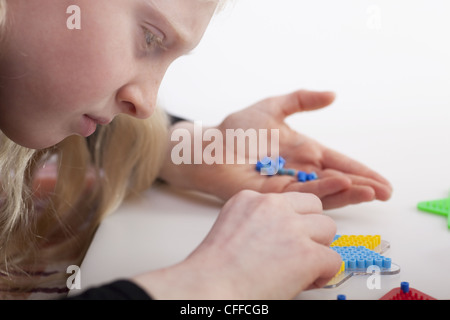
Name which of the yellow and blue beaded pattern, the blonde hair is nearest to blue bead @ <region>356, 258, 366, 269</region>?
the yellow and blue beaded pattern

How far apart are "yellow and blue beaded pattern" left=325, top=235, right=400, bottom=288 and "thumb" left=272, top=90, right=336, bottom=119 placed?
0.26 m

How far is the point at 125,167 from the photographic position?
0.95 metres

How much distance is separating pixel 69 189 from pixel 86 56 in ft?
1.28

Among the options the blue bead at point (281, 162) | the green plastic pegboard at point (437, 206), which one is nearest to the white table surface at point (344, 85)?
the green plastic pegboard at point (437, 206)

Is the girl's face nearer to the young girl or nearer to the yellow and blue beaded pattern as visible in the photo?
the young girl

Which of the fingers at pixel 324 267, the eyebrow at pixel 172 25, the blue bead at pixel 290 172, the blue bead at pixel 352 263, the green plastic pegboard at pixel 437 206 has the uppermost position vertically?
the eyebrow at pixel 172 25

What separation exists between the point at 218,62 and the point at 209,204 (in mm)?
477

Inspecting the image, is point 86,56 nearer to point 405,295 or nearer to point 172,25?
point 172,25

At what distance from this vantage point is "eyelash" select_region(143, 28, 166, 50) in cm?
62

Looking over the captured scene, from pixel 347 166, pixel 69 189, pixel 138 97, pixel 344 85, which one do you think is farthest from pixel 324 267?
pixel 344 85

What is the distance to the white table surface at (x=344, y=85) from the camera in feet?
2.82

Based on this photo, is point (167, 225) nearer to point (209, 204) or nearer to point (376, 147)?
point (209, 204)

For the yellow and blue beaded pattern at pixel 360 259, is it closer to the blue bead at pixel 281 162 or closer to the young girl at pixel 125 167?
the young girl at pixel 125 167
